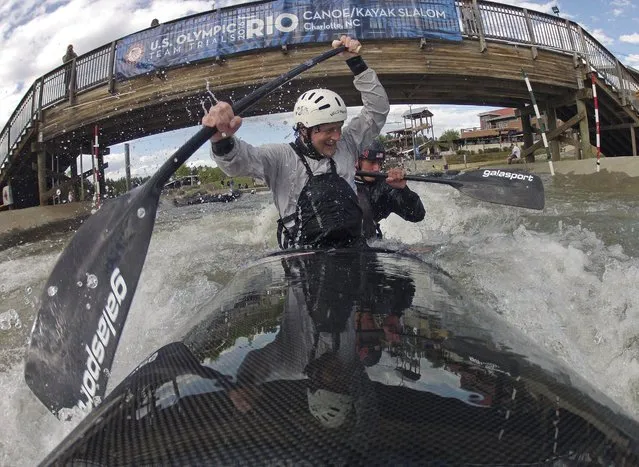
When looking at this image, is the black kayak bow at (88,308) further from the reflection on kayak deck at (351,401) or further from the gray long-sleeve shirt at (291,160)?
the gray long-sleeve shirt at (291,160)

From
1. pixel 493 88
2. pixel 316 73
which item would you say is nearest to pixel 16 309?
pixel 316 73

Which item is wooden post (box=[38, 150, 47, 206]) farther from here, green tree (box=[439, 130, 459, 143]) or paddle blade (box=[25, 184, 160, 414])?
green tree (box=[439, 130, 459, 143])

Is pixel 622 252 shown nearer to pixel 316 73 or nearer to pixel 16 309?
pixel 16 309

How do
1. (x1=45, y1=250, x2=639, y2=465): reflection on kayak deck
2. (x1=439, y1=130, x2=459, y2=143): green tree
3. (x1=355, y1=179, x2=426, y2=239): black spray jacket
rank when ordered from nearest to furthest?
1. (x1=45, y1=250, x2=639, y2=465): reflection on kayak deck
2. (x1=355, y1=179, x2=426, y2=239): black spray jacket
3. (x1=439, y1=130, x2=459, y2=143): green tree

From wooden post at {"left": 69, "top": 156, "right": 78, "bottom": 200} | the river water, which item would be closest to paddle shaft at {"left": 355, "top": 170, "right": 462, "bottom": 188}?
the river water

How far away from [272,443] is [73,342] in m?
1.06

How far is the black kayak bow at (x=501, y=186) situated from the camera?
3.47 m

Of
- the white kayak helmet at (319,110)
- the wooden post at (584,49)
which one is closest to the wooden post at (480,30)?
the wooden post at (584,49)

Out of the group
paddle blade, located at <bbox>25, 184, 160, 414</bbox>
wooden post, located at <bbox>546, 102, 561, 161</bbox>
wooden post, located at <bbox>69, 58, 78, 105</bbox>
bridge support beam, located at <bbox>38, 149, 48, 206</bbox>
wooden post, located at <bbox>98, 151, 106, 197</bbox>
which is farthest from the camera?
wooden post, located at <bbox>546, 102, 561, 161</bbox>

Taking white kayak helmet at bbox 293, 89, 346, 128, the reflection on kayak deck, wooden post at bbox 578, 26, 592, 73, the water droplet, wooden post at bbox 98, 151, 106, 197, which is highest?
wooden post at bbox 578, 26, 592, 73

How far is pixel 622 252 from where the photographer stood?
3.90m

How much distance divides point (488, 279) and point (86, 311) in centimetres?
244

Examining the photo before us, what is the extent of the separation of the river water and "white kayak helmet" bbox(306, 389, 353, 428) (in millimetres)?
→ 850

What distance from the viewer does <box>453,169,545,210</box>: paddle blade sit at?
348 cm
